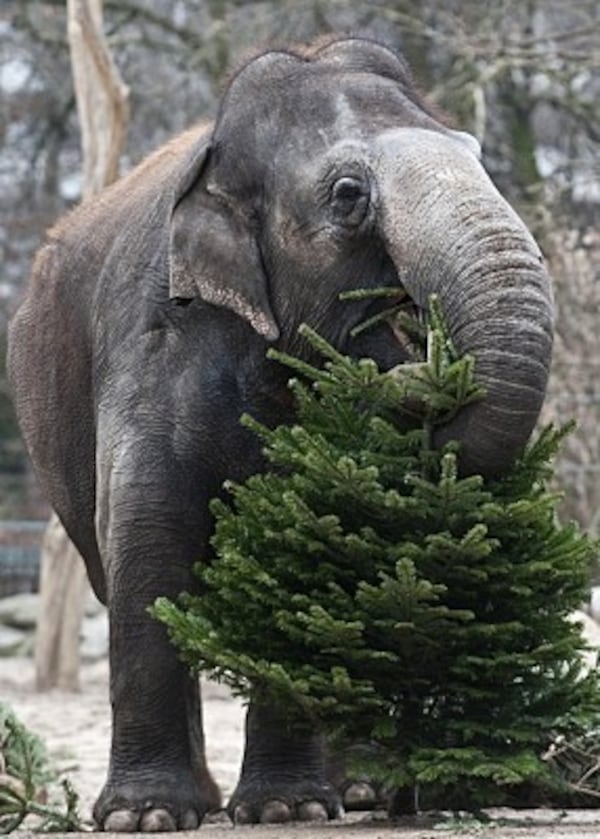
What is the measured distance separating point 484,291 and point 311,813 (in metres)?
1.98

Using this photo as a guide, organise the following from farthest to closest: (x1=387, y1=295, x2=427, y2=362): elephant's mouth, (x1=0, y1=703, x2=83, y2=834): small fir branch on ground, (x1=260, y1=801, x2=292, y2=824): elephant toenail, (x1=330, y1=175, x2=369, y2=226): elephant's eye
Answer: (x1=260, y1=801, x2=292, y2=824): elephant toenail < (x1=0, y1=703, x2=83, y2=834): small fir branch on ground < (x1=330, y1=175, x2=369, y2=226): elephant's eye < (x1=387, y1=295, x2=427, y2=362): elephant's mouth

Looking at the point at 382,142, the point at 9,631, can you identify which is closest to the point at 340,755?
the point at 382,142

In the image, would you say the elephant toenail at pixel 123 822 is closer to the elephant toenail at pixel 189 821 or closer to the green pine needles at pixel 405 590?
the elephant toenail at pixel 189 821

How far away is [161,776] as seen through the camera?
255 inches

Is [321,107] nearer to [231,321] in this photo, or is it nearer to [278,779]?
[231,321]

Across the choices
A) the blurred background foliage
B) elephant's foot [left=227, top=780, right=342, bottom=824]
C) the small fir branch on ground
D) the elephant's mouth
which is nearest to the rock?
the blurred background foliage

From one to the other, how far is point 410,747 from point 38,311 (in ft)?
9.65

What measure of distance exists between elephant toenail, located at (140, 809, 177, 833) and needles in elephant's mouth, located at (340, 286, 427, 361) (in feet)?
4.90

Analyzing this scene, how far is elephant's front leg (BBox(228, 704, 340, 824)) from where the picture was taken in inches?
259

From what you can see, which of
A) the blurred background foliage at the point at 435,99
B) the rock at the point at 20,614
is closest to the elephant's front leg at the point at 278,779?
the blurred background foliage at the point at 435,99

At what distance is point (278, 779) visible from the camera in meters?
6.69

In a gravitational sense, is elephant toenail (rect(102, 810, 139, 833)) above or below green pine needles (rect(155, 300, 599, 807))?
below

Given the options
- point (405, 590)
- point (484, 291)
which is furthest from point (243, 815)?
point (484, 291)

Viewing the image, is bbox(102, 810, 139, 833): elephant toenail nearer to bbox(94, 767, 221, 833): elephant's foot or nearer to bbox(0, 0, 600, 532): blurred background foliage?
bbox(94, 767, 221, 833): elephant's foot
